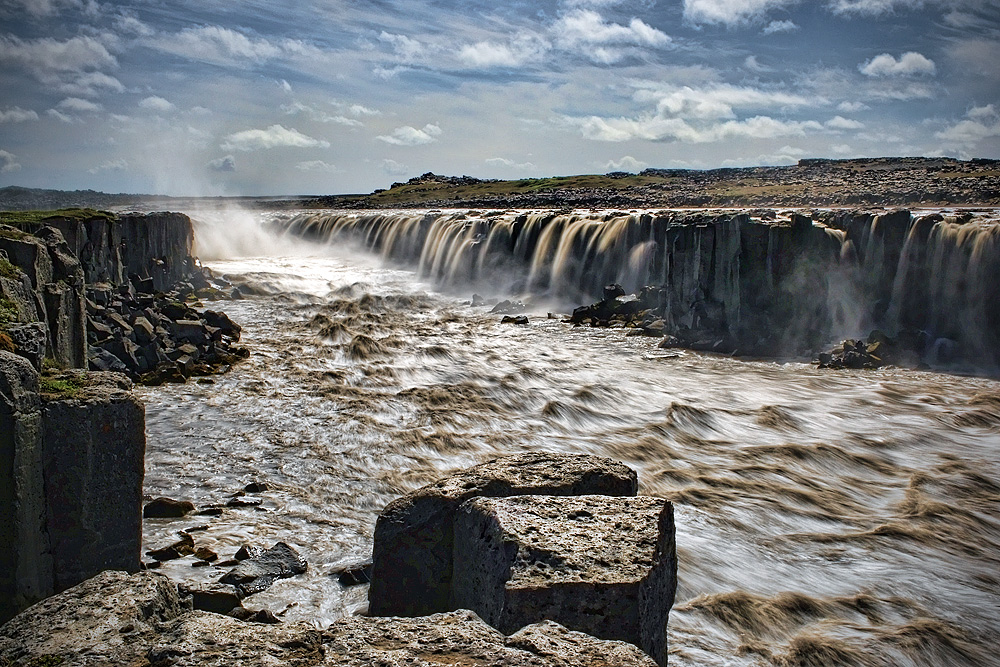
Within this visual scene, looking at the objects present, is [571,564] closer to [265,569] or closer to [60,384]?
[60,384]

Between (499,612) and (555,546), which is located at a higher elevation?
(555,546)

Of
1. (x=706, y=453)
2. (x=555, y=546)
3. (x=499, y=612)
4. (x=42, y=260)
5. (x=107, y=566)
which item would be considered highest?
(x=42, y=260)

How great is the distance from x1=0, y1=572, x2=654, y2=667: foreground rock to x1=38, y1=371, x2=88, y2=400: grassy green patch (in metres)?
2.03

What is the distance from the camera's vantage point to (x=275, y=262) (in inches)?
1754

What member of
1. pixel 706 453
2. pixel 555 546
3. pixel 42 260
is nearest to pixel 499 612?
pixel 555 546

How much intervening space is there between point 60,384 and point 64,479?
0.75 metres

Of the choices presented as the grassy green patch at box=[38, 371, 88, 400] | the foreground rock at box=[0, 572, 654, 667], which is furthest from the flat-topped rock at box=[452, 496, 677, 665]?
the grassy green patch at box=[38, 371, 88, 400]

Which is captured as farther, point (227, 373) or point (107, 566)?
point (227, 373)

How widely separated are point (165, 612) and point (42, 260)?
7011 millimetres

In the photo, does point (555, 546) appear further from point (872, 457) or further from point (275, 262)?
point (275, 262)

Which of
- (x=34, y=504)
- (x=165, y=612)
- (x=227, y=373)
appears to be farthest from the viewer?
(x=227, y=373)

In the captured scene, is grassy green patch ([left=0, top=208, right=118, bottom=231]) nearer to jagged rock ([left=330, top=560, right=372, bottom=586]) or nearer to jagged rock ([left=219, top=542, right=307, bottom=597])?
jagged rock ([left=219, top=542, right=307, bottom=597])

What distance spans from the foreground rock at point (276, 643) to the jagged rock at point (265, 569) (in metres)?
3.44

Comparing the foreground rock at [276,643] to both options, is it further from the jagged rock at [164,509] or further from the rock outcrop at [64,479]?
the jagged rock at [164,509]
